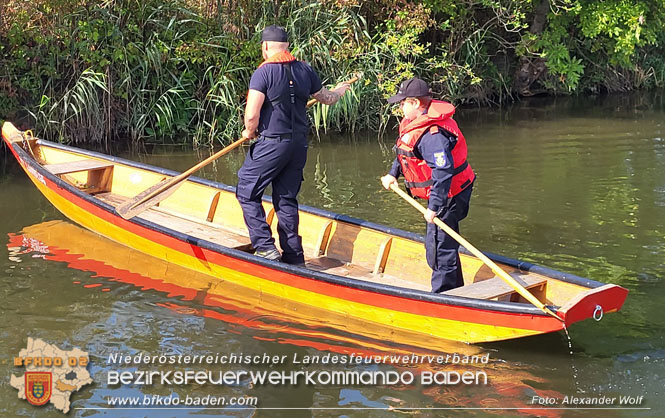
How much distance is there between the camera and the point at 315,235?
8.30m

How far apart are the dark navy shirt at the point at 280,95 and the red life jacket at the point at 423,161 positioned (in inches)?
43.5

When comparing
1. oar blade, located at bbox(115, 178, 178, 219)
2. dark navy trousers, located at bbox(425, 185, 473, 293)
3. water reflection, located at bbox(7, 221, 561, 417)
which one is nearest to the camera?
water reflection, located at bbox(7, 221, 561, 417)

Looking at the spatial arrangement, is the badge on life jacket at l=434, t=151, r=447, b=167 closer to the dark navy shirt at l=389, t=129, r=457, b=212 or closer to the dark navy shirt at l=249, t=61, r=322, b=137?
the dark navy shirt at l=389, t=129, r=457, b=212

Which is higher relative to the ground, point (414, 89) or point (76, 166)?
point (414, 89)

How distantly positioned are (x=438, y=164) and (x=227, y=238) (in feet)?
10.0

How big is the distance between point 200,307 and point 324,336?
1329 millimetres

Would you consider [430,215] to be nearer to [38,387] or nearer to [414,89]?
[414,89]

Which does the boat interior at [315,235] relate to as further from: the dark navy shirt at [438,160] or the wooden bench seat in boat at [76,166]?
the dark navy shirt at [438,160]

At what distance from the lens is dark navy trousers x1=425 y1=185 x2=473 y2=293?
646 centimetres

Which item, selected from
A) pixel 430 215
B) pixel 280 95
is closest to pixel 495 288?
pixel 430 215

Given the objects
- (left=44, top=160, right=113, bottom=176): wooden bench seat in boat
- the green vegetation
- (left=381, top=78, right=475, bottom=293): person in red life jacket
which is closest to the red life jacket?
(left=381, top=78, right=475, bottom=293): person in red life jacket

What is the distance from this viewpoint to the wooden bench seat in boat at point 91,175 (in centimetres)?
1012

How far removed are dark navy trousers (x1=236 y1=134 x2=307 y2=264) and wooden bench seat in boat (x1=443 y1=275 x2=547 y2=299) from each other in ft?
5.68

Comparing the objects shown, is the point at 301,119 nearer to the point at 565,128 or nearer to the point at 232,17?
the point at 232,17
